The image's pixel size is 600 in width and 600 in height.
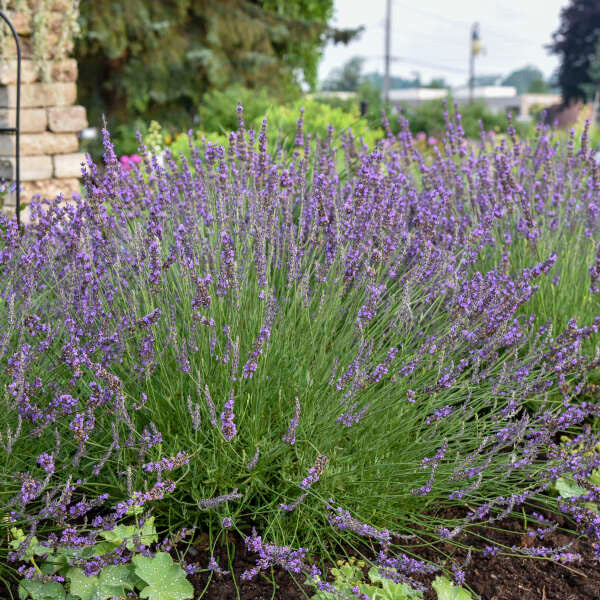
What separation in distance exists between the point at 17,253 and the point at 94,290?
55 cm

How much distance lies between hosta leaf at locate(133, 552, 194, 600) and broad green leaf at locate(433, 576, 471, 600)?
0.74 metres

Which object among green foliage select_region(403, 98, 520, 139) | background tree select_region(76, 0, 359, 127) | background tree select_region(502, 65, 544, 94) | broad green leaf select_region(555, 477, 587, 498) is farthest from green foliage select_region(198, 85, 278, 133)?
background tree select_region(502, 65, 544, 94)

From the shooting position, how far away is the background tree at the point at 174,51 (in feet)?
38.8

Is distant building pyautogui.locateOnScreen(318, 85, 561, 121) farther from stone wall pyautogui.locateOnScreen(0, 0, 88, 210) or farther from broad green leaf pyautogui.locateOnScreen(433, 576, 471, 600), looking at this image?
broad green leaf pyautogui.locateOnScreen(433, 576, 471, 600)

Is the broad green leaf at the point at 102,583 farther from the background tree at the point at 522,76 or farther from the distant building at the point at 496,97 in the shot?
the background tree at the point at 522,76

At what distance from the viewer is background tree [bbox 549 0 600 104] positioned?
4081 cm

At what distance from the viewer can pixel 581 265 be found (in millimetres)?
3691

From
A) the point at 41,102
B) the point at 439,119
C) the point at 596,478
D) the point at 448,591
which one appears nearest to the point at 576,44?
the point at 439,119

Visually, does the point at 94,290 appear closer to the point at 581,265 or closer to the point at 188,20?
the point at 581,265

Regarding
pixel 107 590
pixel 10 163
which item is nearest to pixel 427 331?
pixel 107 590

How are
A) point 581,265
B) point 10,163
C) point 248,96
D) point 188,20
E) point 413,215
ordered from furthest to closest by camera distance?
point 188,20
point 248,96
point 10,163
point 413,215
point 581,265

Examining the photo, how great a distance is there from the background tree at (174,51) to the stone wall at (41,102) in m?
3.86

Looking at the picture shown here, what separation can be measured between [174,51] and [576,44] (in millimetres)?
35746

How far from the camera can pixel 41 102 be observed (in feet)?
24.8
